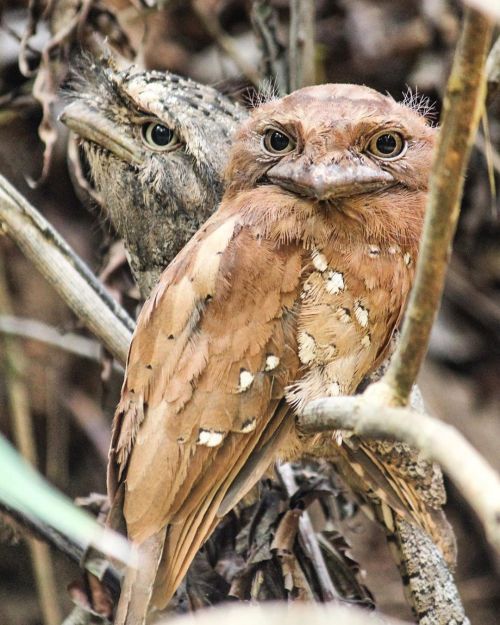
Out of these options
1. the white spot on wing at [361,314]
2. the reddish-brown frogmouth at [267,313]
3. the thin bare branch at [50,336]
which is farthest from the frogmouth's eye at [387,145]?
the thin bare branch at [50,336]

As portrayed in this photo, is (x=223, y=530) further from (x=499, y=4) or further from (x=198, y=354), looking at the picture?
(x=499, y=4)

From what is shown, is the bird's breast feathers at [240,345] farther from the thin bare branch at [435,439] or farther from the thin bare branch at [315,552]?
the thin bare branch at [315,552]

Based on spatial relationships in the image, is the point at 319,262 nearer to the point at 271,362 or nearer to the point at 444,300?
the point at 271,362

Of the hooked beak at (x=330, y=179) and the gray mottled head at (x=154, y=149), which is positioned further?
the gray mottled head at (x=154, y=149)

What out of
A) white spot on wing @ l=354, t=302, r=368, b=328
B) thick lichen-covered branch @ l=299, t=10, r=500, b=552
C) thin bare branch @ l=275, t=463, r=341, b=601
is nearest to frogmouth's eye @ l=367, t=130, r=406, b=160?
white spot on wing @ l=354, t=302, r=368, b=328

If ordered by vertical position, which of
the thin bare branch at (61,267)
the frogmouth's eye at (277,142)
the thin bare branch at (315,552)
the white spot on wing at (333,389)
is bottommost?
the thin bare branch at (315,552)

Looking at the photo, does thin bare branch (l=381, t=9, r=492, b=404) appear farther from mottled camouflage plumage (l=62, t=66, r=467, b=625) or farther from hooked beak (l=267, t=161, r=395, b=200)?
mottled camouflage plumage (l=62, t=66, r=467, b=625)

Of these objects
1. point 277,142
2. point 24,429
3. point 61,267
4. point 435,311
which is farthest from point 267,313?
point 24,429

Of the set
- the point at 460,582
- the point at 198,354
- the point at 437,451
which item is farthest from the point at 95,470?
the point at 437,451
